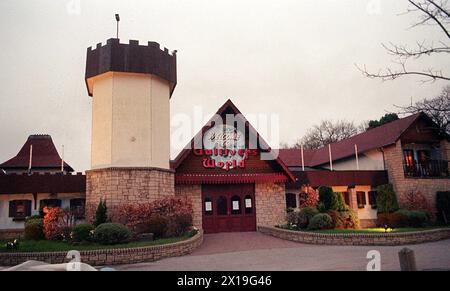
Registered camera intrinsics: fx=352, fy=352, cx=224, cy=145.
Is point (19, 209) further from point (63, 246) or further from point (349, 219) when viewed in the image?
point (349, 219)

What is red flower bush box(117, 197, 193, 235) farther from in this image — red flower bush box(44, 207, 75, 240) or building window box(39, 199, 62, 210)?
building window box(39, 199, 62, 210)

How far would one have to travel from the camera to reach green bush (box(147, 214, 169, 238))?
13.9m

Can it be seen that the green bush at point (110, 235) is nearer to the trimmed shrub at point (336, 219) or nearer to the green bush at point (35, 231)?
the green bush at point (35, 231)

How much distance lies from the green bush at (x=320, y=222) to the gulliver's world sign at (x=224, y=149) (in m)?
4.74

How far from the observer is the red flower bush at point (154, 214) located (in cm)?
1423

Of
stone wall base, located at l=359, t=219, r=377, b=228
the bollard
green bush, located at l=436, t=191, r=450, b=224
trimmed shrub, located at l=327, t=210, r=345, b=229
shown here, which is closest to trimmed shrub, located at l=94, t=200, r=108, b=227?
trimmed shrub, located at l=327, t=210, r=345, b=229

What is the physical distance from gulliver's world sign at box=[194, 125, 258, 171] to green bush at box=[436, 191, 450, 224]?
11.5m

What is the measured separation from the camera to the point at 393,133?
2161 centimetres

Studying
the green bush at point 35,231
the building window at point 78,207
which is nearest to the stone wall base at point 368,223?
the building window at point 78,207

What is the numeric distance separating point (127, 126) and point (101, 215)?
4.05 m

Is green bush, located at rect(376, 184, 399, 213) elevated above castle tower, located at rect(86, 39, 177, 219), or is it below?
below
